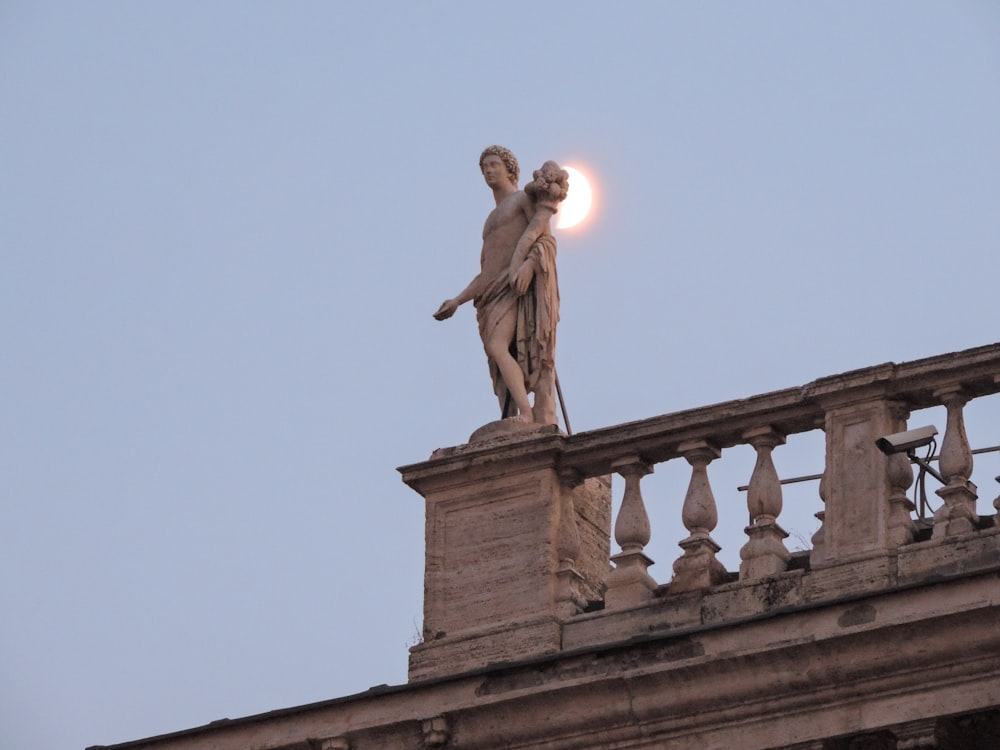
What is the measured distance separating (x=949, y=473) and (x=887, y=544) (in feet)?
1.57

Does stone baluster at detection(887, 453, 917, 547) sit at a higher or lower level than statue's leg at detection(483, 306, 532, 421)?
lower

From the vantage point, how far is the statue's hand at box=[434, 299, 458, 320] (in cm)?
1758

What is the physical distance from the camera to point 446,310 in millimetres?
17578

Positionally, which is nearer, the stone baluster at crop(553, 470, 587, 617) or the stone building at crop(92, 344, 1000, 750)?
the stone building at crop(92, 344, 1000, 750)

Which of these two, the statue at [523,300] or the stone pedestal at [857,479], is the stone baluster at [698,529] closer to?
the stone pedestal at [857,479]

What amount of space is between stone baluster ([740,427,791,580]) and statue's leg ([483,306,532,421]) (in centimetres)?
174

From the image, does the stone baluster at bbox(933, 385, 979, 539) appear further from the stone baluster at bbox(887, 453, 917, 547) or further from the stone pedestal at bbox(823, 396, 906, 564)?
the stone pedestal at bbox(823, 396, 906, 564)

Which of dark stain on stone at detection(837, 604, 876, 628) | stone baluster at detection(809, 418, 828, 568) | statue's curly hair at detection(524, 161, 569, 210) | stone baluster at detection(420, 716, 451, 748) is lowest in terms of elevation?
stone baluster at detection(420, 716, 451, 748)

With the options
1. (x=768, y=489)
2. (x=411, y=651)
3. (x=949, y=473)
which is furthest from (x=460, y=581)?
(x=949, y=473)

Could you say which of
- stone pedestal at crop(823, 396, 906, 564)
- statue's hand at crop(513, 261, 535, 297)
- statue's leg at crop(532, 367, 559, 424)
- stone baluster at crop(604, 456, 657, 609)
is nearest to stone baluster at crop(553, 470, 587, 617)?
stone baluster at crop(604, 456, 657, 609)

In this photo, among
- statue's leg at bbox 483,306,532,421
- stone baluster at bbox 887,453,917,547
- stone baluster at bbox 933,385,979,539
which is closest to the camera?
stone baluster at bbox 933,385,979,539

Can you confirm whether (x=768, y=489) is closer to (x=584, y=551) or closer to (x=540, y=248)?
(x=584, y=551)

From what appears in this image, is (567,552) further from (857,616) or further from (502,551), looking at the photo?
(857,616)

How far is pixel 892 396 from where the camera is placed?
15.4 meters
